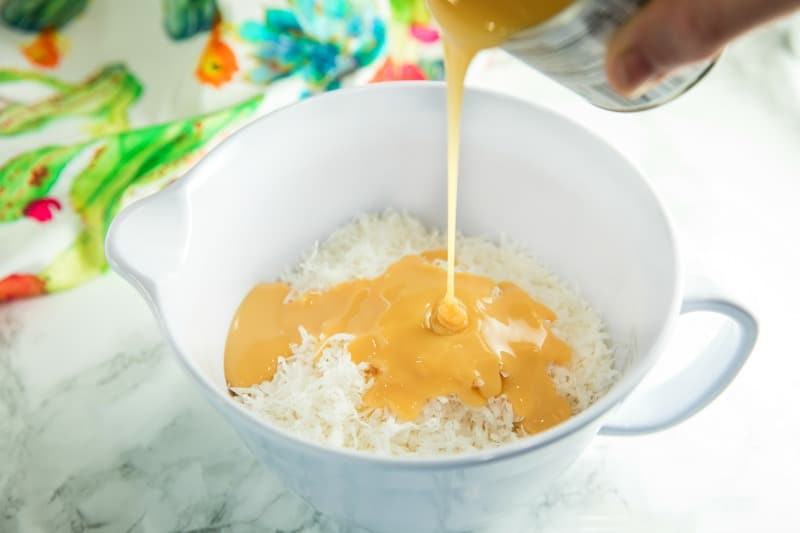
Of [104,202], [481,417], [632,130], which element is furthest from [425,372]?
[632,130]

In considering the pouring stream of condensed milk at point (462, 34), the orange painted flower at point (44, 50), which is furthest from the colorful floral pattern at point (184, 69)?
the pouring stream of condensed milk at point (462, 34)

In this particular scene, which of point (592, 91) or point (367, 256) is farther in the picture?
point (367, 256)

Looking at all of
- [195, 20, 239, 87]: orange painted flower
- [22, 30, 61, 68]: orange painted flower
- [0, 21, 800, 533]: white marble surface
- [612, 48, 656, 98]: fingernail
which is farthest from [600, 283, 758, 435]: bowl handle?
[22, 30, 61, 68]: orange painted flower

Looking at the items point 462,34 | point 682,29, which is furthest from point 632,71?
point 462,34

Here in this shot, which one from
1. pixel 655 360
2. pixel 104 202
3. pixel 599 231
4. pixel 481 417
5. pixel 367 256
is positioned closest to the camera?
pixel 655 360

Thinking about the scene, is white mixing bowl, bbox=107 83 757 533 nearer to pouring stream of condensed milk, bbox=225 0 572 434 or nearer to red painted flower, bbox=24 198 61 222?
pouring stream of condensed milk, bbox=225 0 572 434

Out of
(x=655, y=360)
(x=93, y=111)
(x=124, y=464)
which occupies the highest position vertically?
(x=655, y=360)

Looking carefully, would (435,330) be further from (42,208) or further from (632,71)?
(42,208)

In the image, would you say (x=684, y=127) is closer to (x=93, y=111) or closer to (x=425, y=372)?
(x=425, y=372)
